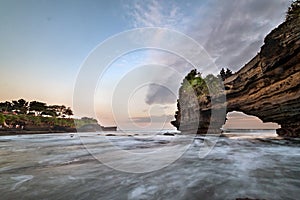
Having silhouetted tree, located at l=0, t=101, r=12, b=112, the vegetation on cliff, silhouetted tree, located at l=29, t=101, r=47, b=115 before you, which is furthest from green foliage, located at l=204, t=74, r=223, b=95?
silhouetted tree, located at l=0, t=101, r=12, b=112

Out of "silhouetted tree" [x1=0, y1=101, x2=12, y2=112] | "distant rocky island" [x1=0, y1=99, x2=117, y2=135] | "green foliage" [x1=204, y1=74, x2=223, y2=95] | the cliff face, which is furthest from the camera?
"silhouetted tree" [x1=0, y1=101, x2=12, y2=112]

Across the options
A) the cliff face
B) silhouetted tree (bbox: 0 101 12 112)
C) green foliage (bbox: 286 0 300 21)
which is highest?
silhouetted tree (bbox: 0 101 12 112)

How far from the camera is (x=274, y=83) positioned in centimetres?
1028

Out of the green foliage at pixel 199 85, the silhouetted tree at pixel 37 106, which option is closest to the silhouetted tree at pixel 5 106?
the silhouetted tree at pixel 37 106

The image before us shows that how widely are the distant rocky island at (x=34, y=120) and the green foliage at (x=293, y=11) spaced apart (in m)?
51.5

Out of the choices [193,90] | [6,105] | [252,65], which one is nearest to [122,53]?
[252,65]

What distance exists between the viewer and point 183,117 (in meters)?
25.9

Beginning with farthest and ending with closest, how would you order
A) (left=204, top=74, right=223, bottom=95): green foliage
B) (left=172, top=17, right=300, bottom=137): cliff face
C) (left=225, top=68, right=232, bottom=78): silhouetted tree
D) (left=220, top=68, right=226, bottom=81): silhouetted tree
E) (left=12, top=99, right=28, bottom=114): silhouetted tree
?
(left=12, top=99, right=28, bottom=114): silhouetted tree
(left=220, top=68, right=226, bottom=81): silhouetted tree
(left=225, top=68, right=232, bottom=78): silhouetted tree
(left=204, top=74, right=223, bottom=95): green foliage
(left=172, top=17, right=300, bottom=137): cliff face

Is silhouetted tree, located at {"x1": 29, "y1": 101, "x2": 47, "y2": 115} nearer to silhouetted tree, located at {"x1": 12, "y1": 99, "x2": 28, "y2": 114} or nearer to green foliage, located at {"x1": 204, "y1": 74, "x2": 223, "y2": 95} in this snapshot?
silhouetted tree, located at {"x1": 12, "y1": 99, "x2": 28, "y2": 114}

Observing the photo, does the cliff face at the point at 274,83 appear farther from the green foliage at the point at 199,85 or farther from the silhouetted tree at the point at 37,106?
the silhouetted tree at the point at 37,106

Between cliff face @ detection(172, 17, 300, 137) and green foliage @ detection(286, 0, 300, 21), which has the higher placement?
green foliage @ detection(286, 0, 300, 21)

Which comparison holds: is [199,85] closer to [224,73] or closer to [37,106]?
[224,73]

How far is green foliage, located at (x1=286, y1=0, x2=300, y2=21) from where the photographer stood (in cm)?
→ 864

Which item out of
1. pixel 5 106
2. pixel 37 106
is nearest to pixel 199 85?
pixel 37 106
